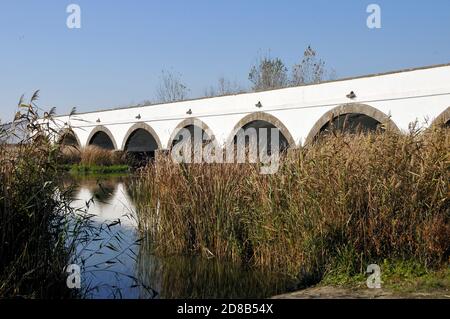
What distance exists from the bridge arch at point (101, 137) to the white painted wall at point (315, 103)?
16.1 feet

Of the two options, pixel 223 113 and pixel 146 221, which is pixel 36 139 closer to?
pixel 146 221

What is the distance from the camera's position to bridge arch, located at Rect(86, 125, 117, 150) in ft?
117

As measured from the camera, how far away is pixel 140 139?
36750mm

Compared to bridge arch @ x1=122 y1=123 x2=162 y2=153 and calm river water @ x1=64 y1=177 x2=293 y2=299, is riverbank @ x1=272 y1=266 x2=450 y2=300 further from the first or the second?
bridge arch @ x1=122 y1=123 x2=162 y2=153

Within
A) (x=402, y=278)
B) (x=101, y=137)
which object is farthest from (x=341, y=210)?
(x=101, y=137)

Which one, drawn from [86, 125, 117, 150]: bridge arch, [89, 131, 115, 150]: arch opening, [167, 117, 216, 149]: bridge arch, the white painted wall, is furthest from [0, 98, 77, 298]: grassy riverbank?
[89, 131, 115, 150]: arch opening

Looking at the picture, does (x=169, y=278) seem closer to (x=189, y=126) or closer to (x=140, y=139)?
(x=189, y=126)

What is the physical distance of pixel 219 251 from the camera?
22.4ft

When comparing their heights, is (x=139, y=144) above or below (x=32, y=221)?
above

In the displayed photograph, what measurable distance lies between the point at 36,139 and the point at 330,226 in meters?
3.05

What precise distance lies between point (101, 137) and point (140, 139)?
433 cm

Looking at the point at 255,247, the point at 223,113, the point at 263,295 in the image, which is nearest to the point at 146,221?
the point at 255,247

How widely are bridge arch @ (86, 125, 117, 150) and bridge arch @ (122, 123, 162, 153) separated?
4.02 ft

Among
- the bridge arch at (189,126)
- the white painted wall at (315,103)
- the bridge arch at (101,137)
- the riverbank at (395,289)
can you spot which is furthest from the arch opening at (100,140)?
the riverbank at (395,289)
